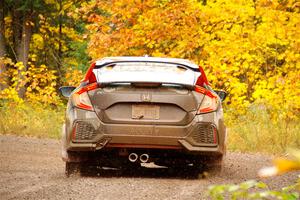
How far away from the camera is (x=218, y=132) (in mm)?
8648

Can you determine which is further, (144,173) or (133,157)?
(144,173)

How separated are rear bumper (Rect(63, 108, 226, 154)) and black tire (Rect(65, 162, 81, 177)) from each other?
0.28 metres

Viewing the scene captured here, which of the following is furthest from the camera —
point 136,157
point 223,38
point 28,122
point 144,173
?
point 28,122

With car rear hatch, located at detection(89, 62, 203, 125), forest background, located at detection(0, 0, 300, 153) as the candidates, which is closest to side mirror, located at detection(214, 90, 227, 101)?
car rear hatch, located at detection(89, 62, 203, 125)

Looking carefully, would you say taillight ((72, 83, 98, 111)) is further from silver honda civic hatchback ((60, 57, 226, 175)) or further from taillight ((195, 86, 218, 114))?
taillight ((195, 86, 218, 114))

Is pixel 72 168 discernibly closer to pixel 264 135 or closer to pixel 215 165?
pixel 215 165

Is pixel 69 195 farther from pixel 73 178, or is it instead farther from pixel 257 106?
pixel 257 106

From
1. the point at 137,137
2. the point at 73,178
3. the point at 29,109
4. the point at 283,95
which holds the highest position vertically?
the point at 137,137

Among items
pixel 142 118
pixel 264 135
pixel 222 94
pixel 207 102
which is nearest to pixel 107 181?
pixel 142 118

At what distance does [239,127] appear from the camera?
17250 millimetres

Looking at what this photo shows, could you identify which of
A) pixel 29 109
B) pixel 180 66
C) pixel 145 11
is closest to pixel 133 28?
pixel 145 11

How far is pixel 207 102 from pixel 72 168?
1.63 metres

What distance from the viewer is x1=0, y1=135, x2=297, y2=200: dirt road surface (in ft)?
23.3

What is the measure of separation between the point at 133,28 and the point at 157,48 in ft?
4.70
